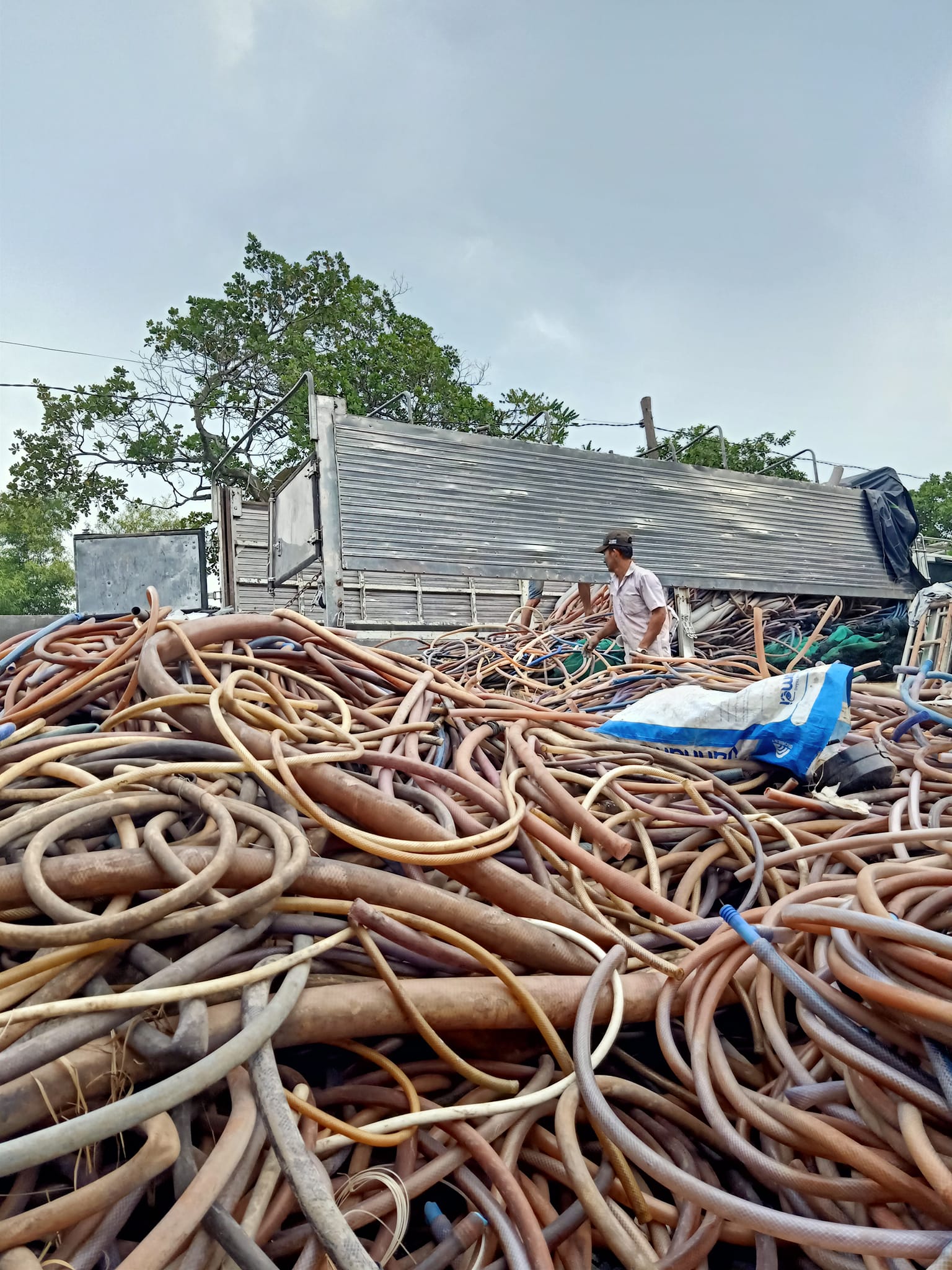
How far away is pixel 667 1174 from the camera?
1.04 meters

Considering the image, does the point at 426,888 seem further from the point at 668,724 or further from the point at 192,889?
the point at 668,724

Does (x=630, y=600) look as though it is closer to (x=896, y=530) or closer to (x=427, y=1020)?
(x=427, y=1020)

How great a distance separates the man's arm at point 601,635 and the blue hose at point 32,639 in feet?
11.7

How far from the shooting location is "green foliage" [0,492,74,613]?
74.9 feet

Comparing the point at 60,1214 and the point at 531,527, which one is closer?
the point at 60,1214

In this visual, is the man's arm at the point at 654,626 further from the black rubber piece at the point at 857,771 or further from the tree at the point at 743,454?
the tree at the point at 743,454

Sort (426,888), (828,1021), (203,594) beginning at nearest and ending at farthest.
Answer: (828,1021) → (426,888) → (203,594)

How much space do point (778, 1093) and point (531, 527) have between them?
22.6 feet

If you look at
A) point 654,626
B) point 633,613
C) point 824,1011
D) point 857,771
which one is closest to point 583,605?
point 633,613

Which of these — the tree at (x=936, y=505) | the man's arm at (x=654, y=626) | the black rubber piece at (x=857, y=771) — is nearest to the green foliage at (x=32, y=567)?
the man's arm at (x=654, y=626)

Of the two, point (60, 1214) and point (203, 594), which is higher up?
point (203, 594)

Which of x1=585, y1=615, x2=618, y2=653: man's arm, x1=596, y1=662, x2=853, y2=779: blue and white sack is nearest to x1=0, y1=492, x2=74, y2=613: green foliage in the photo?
x1=585, y1=615, x2=618, y2=653: man's arm

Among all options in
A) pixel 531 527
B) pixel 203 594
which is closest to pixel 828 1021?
pixel 531 527

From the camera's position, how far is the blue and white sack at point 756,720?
88.2 inches
